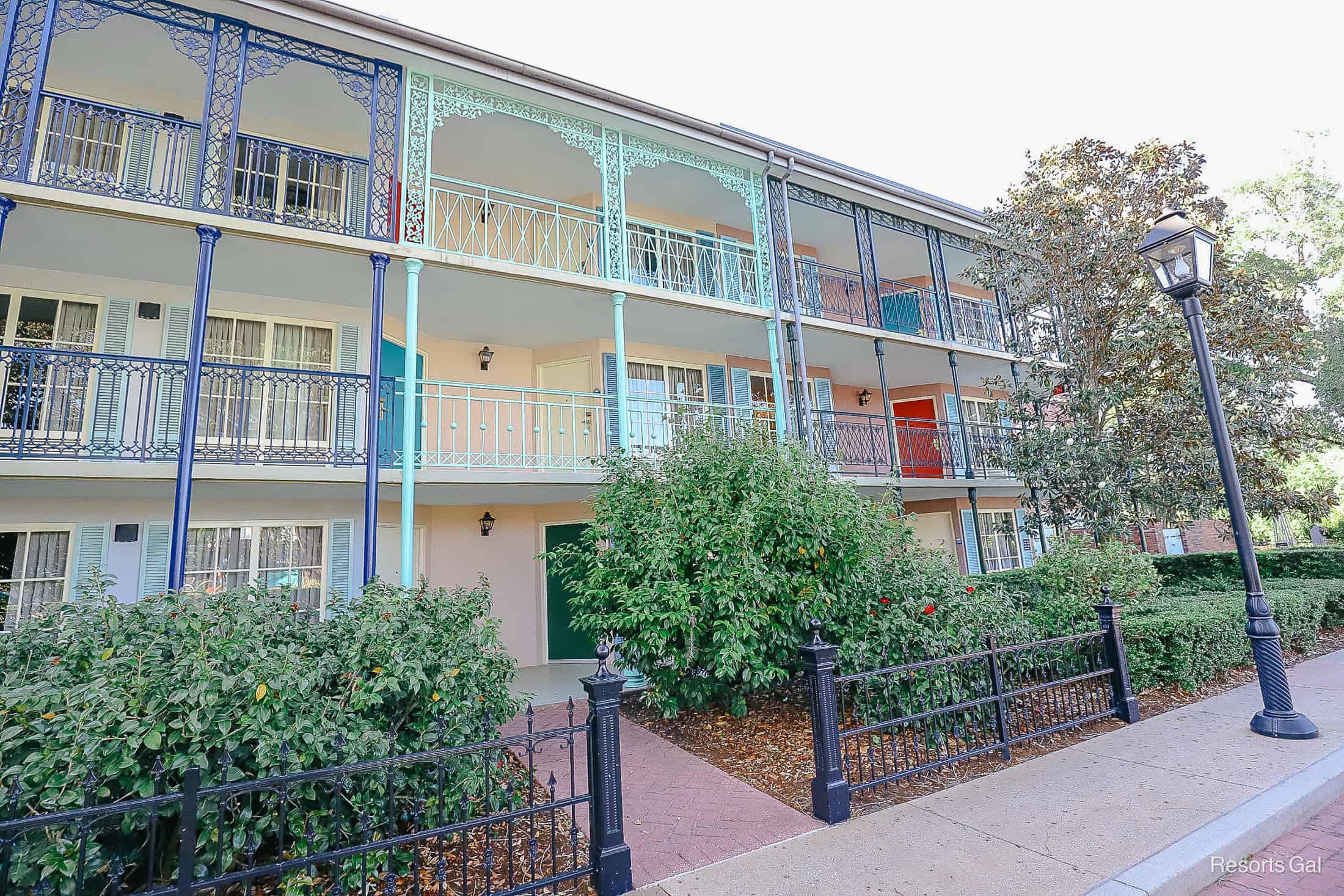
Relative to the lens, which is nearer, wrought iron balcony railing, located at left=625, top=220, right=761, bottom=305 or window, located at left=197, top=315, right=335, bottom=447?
window, located at left=197, top=315, right=335, bottom=447

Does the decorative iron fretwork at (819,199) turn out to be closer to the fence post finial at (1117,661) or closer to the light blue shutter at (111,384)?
the fence post finial at (1117,661)

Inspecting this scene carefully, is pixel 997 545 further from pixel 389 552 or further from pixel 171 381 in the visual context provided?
pixel 171 381

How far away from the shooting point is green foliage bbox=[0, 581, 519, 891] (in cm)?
277

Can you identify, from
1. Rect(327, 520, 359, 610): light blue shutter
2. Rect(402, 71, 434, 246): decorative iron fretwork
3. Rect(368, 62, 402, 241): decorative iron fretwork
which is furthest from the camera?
Rect(327, 520, 359, 610): light blue shutter

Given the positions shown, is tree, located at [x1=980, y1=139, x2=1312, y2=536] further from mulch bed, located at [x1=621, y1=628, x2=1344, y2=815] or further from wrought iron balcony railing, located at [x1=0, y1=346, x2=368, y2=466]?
wrought iron balcony railing, located at [x1=0, y1=346, x2=368, y2=466]

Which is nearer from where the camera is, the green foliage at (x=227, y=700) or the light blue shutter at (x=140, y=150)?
the green foliage at (x=227, y=700)

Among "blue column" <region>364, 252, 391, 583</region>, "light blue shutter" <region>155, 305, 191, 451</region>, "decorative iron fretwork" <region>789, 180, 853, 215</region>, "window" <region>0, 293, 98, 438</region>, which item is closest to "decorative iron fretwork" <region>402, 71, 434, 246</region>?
"blue column" <region>364, 252, 391, 583</region>

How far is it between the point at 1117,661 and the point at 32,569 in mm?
12075

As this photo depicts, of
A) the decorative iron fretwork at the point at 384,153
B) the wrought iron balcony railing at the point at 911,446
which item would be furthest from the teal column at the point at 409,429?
the wrought iron balcony railing at the point at 911,446

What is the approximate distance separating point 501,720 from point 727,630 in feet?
7.33

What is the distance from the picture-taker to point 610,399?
1014 cm

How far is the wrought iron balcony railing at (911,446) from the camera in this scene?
1172 centimetres

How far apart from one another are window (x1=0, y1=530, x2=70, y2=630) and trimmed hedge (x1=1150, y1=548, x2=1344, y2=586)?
57.3 feet

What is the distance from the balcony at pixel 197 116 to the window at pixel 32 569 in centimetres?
415
